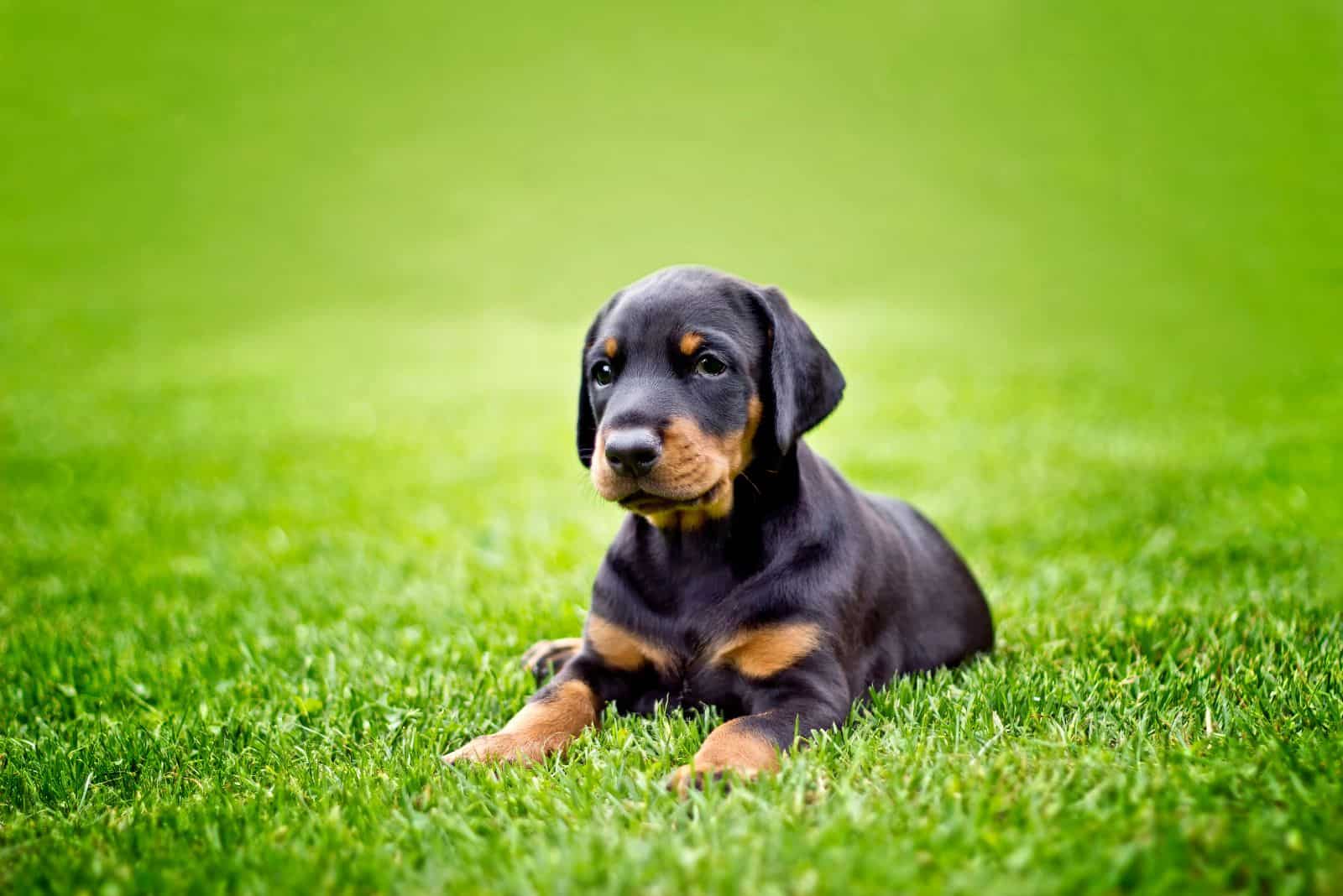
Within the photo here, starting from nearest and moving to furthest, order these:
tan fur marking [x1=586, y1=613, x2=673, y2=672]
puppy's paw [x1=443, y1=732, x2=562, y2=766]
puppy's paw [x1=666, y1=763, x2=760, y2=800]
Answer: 1. puppy's paw [x1=666, y1=763, x2=760, y2=800]
2. puppy's paw [x1=443, y1=732, x2=562, y2=766]
3. tan fur marking [x1=586, y1=613, x2=673, y2=672]

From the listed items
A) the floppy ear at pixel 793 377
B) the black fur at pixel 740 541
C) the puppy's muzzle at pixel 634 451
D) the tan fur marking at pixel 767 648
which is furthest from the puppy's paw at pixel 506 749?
the floppy ear at pixel 793 377

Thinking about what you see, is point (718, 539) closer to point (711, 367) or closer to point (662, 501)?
point (662, 501)

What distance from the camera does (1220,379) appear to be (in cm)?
1254

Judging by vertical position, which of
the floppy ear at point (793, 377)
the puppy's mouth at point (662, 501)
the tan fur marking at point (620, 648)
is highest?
the floppy ear at point (793, 377)

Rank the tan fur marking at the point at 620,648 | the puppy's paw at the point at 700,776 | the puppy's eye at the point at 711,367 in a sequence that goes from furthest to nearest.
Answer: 1. the tan fur marking at the point at 620,648
2. the puppy's eye at the point at 711,367
3. the puppy's paw at the point at 700,776

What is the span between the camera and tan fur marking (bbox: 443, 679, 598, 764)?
123 inches

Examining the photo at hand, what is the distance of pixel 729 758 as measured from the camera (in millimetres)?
2838

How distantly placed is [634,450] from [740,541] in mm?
614

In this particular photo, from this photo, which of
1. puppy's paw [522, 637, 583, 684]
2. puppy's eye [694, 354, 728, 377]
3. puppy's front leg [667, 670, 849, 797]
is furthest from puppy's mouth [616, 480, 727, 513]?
puppy's paw [522, 637, 583, 684]

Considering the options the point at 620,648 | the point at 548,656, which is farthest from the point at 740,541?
the point at 548,656

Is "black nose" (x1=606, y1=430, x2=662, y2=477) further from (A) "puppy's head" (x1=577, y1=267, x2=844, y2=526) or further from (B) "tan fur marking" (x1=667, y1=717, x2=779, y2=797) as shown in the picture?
(B) "tan fur marking" (x1=667, y1=717, x2=779, y2=797)

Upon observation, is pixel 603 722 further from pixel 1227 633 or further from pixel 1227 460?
pixel 1227 460

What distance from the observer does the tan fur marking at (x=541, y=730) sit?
312 centimetres

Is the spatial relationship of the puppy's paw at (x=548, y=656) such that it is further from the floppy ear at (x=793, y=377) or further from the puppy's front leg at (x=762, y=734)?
the floppy ear at (x=793, y=377)
